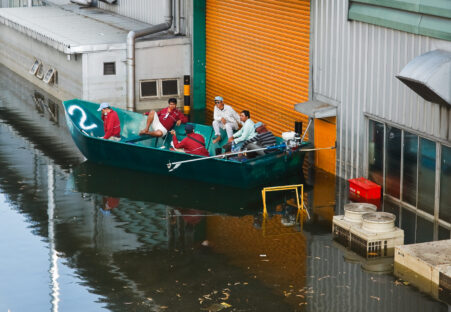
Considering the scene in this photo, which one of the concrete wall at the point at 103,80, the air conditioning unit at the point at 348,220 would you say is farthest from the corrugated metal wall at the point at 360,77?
the concrete wall at the point at 103,80

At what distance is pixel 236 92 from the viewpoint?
A: 29500mm

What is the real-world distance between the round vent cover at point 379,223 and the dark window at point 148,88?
585 inches

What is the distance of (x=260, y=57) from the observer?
27656 mm

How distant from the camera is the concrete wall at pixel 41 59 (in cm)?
3172

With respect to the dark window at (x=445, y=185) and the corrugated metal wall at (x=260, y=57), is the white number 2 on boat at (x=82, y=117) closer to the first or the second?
the corrugated metal wall at (x=260, y=57)

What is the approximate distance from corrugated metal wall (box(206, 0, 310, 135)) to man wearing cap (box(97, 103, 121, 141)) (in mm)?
4984

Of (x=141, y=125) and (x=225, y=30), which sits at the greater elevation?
(x=225, y=30)

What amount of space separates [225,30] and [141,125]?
532cm

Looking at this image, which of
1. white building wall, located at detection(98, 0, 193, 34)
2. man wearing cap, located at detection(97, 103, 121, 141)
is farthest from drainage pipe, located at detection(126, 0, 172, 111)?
man wearing cap, located at detection(97, 103, 121, 141)

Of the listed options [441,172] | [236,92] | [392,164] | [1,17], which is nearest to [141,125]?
[236,92]

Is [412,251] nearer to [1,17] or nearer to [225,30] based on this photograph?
[225,30]

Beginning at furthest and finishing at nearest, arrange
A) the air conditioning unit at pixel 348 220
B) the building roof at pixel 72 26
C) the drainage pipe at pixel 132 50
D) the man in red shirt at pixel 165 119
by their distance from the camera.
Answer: the building roof at pixel 72 26
the drainage pipe at pixel 132 50
the man in red shirt at pixel 165 119
the air conditioning unit at pixel 348 220

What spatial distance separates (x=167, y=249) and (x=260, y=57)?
1067 cm

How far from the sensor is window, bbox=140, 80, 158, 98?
31344mm
